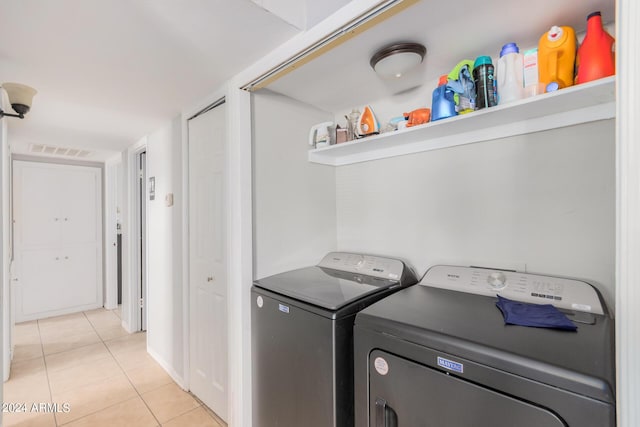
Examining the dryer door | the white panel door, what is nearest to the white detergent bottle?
the dryer door

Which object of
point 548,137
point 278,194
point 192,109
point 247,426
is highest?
point 192,109

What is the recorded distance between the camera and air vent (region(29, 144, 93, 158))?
3344 millimetres

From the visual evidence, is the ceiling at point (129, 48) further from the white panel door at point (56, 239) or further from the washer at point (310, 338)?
the white panel door at point (56, 239)

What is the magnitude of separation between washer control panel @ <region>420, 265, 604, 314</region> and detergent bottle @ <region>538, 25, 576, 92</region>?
0.73 meters

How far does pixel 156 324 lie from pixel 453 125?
293cm

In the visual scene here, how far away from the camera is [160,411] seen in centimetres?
207

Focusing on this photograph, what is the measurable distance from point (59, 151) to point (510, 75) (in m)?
4.65

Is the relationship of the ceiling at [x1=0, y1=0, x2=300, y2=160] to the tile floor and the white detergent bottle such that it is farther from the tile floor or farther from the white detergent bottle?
the tile floor

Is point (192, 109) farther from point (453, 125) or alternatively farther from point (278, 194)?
point (453, 125)

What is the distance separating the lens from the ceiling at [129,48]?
42.8 inches

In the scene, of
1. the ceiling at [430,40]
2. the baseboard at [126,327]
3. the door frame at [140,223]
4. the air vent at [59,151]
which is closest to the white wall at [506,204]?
the ceiling at [430,40]

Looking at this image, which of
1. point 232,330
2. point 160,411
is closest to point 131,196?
point 160,411

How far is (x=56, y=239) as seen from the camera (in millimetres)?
3912

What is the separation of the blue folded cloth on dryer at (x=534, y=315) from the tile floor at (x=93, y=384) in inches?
74.6
